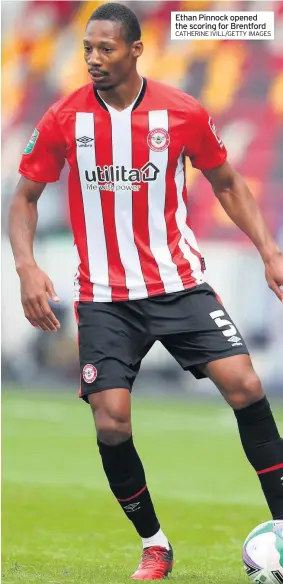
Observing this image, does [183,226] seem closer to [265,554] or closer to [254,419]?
[254,419]

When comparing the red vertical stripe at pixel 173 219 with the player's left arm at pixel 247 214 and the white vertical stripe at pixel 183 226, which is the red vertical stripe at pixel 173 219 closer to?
the white vertical stripe at pixel 183 226

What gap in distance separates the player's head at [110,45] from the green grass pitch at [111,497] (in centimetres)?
190

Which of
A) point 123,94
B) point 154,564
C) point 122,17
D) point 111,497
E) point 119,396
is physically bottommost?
point 111,497

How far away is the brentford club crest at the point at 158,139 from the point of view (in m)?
4.33

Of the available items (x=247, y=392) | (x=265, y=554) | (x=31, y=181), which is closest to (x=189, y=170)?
(x=31, y=181)

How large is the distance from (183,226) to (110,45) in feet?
2.49

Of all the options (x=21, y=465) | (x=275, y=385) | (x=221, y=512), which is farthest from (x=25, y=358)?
(x=221, y=512)

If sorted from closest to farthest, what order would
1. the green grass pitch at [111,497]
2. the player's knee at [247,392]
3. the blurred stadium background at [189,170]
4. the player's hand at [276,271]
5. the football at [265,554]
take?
the football at [265,554], the player's knee at [247,392], the player's hand at [276,271], the green grass pitch at [111,497], the blurred stadium background at [189,170]

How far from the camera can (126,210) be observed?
4363mm

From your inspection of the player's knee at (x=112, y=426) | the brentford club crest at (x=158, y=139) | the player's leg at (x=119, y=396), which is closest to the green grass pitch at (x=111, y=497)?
the player's leg at (x=119, y=396)

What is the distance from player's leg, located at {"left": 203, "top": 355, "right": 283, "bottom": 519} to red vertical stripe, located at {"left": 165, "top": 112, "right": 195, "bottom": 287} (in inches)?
16.0

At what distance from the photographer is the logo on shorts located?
4246 mm

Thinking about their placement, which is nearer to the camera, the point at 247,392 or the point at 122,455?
the point at 247,392

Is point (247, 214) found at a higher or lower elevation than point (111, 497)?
higher
